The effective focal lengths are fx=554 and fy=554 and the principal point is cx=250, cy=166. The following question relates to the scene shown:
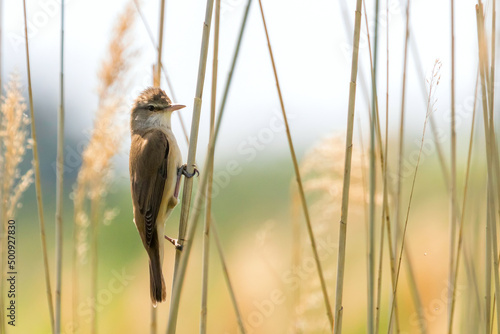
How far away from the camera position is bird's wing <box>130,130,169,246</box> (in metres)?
2.94

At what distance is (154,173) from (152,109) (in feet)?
1.59

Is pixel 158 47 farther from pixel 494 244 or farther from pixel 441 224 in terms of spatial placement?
pixel 441 224

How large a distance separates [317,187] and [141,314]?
2758 mm

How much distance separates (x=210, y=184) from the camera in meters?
2.09

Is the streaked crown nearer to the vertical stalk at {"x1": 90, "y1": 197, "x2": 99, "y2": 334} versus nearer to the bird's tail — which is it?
the vertical stalk at {"x1": 90, "y1": 197, "x2": 99, "y2": 334}

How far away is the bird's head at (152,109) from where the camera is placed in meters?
3.30

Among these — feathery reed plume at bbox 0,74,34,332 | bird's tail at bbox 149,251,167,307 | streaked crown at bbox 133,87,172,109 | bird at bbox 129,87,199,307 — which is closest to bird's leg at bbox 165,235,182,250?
bird at bbox 129,87,199,307

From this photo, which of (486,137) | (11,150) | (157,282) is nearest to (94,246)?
(157,282)

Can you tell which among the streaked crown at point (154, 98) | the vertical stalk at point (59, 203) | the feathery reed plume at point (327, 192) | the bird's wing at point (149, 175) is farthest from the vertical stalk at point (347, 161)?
the streaked crown at point (154, 98)

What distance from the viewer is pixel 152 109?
3.38 m

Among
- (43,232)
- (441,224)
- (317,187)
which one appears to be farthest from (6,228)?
(441,224)

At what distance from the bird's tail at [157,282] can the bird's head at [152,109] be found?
0.90 meters

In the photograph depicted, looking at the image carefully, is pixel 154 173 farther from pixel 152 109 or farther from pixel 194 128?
pixel 194 128

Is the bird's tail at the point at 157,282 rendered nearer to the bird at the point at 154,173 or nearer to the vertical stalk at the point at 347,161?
the bird at the point at 154,173
